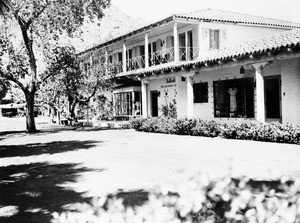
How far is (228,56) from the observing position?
45.8 ft

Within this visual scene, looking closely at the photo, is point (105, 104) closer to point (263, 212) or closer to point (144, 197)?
point (144, 197)

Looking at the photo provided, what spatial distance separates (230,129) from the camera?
13.2 m

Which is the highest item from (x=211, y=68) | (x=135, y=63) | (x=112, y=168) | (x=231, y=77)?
(x=135, y=63)

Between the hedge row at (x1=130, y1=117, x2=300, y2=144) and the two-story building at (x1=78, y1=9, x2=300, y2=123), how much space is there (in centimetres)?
97

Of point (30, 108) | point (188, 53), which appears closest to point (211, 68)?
point (188, 53)

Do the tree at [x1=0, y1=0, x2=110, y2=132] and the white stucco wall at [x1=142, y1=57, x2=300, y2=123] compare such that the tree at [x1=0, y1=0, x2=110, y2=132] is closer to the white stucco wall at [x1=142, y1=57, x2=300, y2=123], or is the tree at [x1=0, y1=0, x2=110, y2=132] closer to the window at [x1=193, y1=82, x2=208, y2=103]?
the white stucco wall at [x1=142, y1=57, x2=300, y2=123]

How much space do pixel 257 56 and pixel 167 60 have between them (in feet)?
34.8

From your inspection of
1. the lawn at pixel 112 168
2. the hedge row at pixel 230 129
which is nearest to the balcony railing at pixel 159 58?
the hedge row at pixel 230 129

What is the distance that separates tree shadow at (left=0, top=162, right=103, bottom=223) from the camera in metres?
5.13

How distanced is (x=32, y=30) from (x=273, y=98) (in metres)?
16.3

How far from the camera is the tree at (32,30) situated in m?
21.4

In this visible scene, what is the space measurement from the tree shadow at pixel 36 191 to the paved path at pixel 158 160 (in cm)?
33

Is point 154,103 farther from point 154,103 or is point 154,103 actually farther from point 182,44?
point 182,44

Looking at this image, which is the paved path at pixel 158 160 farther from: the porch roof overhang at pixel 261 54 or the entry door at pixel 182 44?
the entry door at pixel 182 44
